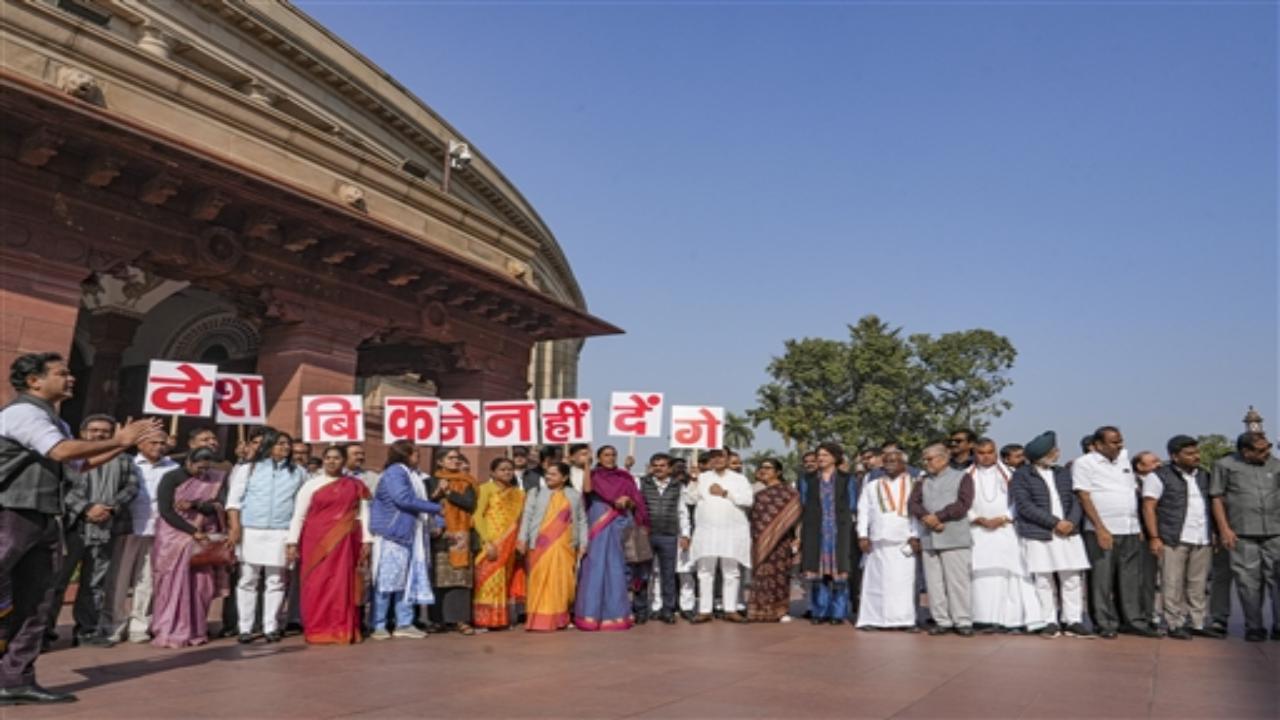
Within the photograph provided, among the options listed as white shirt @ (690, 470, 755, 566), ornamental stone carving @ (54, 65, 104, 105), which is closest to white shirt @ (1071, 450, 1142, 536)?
white shirt @ (690, 470, 755, 566)

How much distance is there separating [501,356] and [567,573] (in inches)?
276

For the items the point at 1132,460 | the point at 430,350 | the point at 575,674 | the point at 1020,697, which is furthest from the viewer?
the point at 430,350

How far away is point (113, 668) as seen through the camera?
18.7 ft

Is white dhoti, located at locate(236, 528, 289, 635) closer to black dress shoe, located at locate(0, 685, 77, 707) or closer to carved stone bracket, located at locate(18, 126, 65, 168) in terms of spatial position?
black dress shoe, located at locate(0, 685, 77, 707)

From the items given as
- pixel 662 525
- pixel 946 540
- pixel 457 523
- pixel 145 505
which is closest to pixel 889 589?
pixel 946 540

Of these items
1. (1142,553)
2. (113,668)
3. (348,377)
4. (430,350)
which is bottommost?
(113,668)

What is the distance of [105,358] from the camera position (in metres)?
14.3

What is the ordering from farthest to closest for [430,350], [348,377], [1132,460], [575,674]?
[430,350] < [348,377] < [1132,460] < [575,674]

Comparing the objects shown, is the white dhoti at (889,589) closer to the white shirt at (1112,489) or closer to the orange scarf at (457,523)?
the white shirt at (1112,489)

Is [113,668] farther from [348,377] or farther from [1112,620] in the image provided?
[1112,620]

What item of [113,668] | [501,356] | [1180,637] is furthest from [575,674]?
[501,356]

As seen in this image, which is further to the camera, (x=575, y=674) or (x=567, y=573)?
(x=567, y=573)

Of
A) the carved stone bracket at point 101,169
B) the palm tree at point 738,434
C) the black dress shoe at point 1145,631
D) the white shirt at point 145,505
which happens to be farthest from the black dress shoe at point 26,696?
the palm tree at point 738,434

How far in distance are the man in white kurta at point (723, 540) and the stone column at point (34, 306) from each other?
251 inches
